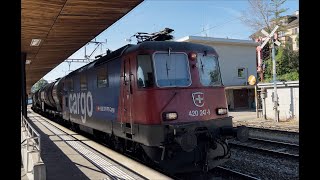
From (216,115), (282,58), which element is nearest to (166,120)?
(216,115)

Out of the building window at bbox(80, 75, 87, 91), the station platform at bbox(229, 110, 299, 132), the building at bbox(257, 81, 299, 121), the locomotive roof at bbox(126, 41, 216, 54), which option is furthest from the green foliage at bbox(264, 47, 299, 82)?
the locomotive roof at bbox(126, 41, 216, 54)

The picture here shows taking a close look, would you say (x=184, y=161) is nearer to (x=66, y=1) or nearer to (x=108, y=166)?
(x=108, y=166)

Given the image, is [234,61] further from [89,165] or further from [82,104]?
[89,165]

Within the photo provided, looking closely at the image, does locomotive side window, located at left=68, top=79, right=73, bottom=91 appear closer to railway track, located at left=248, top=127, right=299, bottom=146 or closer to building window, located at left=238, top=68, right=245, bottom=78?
railway track, located at left=248, top=127, right=299, bottom=146

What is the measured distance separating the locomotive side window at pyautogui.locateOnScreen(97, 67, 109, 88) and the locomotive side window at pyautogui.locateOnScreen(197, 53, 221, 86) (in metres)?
3.05

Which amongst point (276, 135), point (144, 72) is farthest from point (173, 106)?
point (276, 135)

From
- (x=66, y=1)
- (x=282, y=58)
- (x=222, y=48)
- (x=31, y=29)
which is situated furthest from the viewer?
(x=282, y=58)

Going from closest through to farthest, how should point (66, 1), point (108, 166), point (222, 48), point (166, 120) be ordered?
point (166, 120) → point (108, 166) → point (66, 1) → point (222, 48)

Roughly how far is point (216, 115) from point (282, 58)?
41.8 m

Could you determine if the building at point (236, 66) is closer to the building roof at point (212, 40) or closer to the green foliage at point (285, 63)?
the building roof at point (212, 40)

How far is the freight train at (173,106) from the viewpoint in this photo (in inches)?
279

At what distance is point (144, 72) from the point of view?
7.42m

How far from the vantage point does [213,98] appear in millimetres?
7965

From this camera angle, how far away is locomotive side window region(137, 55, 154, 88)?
24.0 feet
